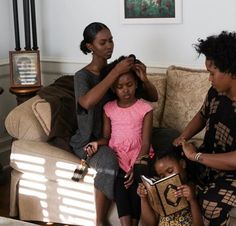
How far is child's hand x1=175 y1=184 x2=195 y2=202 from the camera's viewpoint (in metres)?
1.88

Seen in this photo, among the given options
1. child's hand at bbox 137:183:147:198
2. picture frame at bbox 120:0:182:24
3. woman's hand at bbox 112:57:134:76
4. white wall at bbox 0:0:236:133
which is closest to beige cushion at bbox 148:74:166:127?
white wall at bbox 0:0:236:133

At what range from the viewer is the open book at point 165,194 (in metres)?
1.87

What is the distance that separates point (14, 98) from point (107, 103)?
1511mm

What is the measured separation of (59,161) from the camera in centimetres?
243

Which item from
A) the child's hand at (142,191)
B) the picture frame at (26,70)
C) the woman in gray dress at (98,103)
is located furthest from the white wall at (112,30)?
the child's hand at (142,191)

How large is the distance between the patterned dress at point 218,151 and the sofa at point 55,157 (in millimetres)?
489

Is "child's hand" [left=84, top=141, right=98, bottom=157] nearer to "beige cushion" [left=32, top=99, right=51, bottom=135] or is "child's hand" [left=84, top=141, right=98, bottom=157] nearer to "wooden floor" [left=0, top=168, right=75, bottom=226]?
"beige cushion" [left=32, top=99, right=51, bottom=135]

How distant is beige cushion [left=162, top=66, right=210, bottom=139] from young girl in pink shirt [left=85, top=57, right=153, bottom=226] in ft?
1.38

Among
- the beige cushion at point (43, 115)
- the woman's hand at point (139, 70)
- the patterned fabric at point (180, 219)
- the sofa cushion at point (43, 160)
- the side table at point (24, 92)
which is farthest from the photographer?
Result: the side table at point (24, 92)

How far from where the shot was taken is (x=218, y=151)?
6.72ft

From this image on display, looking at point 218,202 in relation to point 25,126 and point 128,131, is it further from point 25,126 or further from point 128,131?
point 25,126

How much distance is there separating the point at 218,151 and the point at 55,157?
91cm

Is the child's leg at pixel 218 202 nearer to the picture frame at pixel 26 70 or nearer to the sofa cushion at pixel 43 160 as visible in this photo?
the sofa cushion at pixel 43 160

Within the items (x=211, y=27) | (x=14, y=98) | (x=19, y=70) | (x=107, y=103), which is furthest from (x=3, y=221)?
(x=14, y=98)
